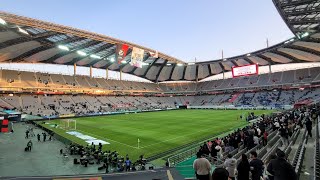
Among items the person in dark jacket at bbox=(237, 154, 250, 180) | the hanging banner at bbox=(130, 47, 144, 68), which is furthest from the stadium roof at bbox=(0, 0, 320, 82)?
the person in dark jacket at bbox=(237, 154, 250, 180)

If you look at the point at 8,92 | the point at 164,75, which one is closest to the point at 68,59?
the point at 8,92

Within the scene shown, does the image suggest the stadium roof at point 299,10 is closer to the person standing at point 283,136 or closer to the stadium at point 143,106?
the stadium at point 143,106

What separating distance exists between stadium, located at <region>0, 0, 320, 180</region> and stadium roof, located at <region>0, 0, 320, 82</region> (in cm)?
22

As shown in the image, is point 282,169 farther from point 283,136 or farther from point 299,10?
point 299,10

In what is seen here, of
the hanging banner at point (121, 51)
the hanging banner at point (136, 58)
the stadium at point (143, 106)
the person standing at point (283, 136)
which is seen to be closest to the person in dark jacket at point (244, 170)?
the stadium at point (143, 106)

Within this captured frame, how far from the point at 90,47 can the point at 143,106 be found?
31909 millimetres

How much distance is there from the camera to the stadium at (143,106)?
13.8 m

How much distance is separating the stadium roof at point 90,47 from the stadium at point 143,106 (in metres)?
0.22

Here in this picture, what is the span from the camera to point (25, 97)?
60219mm

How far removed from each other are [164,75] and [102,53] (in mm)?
40726

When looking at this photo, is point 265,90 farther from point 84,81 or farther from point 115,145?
point 115,145

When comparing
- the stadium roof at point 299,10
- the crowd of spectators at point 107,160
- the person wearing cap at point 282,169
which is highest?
the stadium roof at point 299,10

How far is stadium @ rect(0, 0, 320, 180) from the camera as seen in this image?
13.8 metres

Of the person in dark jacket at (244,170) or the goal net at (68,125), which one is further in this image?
the goal net at (68,125)
